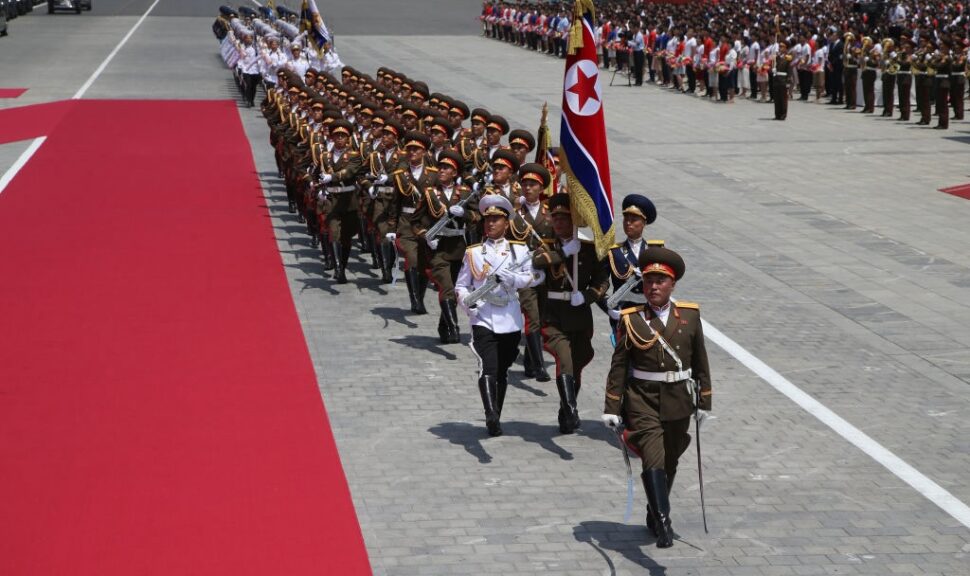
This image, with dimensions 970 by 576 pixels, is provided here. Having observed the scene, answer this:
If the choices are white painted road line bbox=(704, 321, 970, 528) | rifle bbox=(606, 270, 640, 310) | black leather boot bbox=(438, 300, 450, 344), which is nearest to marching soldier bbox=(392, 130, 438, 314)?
black leather boot bbox=(438, 300, 450, 344)

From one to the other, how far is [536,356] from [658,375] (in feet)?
13.0

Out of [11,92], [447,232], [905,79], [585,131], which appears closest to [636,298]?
[585,131]

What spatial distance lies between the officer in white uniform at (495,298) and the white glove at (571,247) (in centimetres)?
28

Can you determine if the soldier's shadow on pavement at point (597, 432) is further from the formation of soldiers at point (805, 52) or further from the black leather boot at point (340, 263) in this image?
the formation of soldiers at point (805, 52)

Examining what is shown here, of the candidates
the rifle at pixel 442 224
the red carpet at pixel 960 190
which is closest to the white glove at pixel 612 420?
the rifle at pixel 442 224

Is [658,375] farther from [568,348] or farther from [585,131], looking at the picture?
[585,131]

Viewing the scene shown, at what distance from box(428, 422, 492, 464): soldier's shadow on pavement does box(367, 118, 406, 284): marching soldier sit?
4.55 m

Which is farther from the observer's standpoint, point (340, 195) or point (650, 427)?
point (340, 195)

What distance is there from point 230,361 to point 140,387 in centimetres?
110

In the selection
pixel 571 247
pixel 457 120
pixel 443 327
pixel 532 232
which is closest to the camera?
pixel 571 247

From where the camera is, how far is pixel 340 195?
56.1 feet

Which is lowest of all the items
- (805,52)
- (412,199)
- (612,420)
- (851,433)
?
(851,433)

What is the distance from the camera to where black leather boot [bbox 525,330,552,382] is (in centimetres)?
1271

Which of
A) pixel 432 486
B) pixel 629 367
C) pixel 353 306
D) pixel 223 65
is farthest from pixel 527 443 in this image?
pixel 223 65
